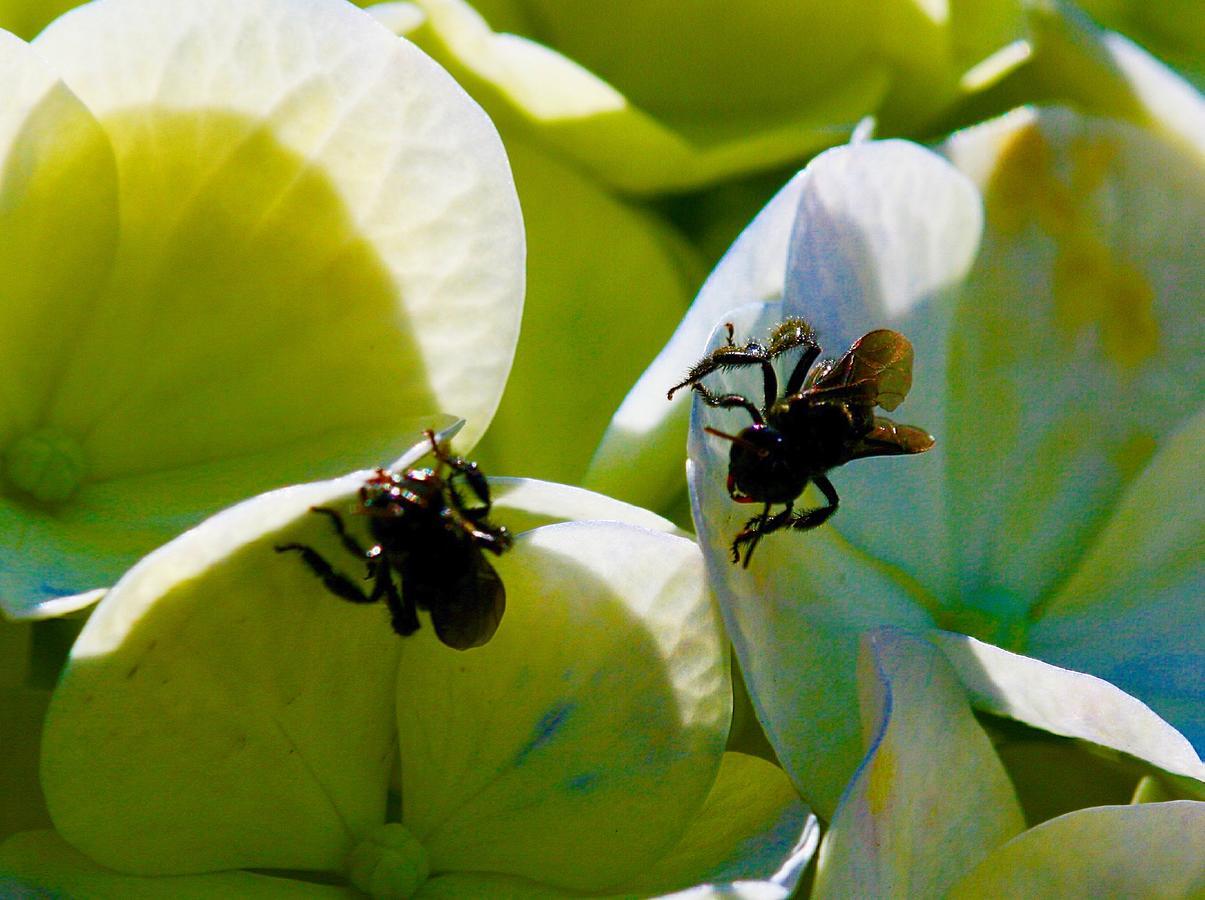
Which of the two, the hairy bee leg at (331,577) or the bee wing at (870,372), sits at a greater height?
the bee wing at (870,372)

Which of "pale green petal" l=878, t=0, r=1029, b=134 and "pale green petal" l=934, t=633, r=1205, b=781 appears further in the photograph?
"pale green petal" l=878, t=0, r=1029, b=134

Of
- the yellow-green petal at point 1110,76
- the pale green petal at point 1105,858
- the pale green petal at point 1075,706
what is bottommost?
the pale green petal at point 1105,858

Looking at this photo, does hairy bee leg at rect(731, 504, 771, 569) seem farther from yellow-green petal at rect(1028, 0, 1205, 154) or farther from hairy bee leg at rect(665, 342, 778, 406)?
yellow-green petal at rect(1028, 0, 1205, 154)

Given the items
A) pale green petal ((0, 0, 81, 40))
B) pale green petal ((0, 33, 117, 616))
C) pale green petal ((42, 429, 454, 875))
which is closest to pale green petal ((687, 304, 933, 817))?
pale green petal ((42, 429, 454, 875))

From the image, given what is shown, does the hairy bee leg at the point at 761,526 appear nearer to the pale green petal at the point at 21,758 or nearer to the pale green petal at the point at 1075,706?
the pale green petal at the point at 1075,706

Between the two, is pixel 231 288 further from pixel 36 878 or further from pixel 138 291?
pixel 36 878

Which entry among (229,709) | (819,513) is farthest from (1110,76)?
(229,709)

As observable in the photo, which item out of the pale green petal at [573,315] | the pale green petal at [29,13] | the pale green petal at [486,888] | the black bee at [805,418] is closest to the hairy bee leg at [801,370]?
the black bee at [805,418]
